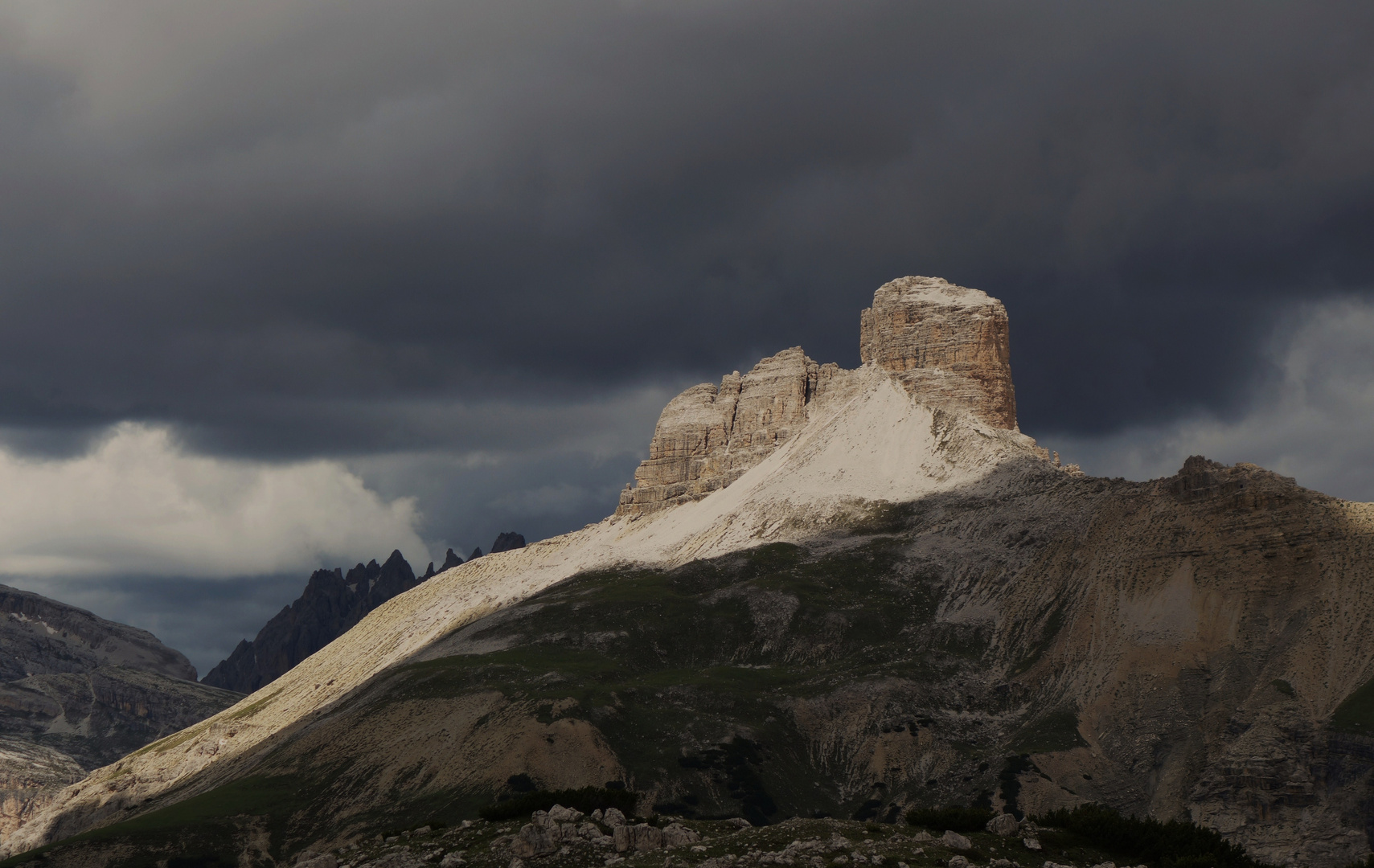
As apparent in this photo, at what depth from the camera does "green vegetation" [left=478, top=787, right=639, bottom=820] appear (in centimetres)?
7669

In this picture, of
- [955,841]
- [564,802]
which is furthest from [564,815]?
[955,841]

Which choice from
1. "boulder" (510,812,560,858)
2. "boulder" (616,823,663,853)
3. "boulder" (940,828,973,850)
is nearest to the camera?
"boulder" (940,828,973,850)

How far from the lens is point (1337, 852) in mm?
136250

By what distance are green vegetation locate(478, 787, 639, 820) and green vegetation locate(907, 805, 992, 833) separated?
17431 millimetres

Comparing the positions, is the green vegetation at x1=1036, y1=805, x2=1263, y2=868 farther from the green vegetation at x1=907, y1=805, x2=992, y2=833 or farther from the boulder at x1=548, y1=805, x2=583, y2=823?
the boulder at x1=548, y1=805, x2=583, y2=823

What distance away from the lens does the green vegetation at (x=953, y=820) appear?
69562mm

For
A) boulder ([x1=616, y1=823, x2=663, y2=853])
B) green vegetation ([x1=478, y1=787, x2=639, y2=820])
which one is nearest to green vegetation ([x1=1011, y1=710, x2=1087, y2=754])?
green vegetation ([x1=478, y1=787, x2=639, y2=820])

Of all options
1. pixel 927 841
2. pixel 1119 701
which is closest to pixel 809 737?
pixel 1119 701

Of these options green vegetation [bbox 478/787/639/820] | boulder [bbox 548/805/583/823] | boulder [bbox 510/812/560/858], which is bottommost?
boulder [bbox 510/812/560/858]

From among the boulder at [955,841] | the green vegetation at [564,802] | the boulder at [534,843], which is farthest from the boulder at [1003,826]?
the boulder at [534,843]

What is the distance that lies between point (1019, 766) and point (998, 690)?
3473 centimetres

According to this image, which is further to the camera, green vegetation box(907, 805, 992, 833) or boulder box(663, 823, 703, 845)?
green vegetation box(907, 805, 992, 833)

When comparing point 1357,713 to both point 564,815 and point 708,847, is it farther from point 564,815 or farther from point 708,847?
point 564,815

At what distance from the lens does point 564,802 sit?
8075 cm
